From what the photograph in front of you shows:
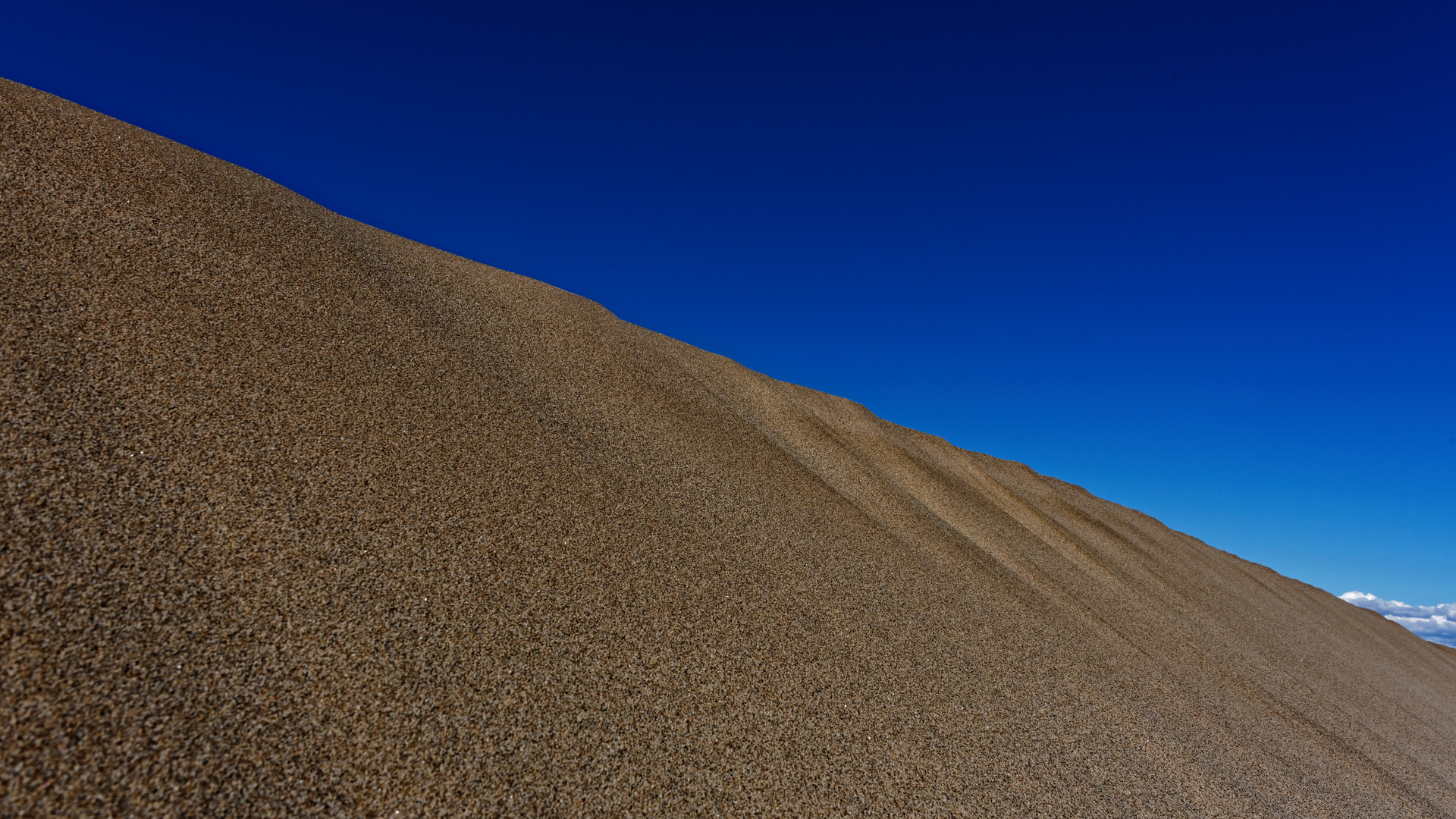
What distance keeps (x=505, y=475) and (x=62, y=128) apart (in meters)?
4.15

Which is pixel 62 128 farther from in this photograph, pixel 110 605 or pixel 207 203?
pixel 110 605

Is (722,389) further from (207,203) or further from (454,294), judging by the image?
(207,203)

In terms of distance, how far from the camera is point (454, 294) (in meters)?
5.57

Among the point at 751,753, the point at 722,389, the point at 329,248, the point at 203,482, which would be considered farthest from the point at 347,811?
the point at 722,389

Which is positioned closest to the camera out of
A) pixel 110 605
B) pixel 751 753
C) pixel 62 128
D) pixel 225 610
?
pixel 110 605

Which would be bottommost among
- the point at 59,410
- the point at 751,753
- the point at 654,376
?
the point at 751,753

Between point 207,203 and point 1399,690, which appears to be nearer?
point 207,203

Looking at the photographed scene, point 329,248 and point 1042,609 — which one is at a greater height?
point 329,248

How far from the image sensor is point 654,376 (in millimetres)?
6105

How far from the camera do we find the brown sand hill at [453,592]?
6.19 feet

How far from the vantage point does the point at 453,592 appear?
260cm

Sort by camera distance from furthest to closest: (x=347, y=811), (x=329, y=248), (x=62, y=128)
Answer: (x=329, y=248) < (x=62, y=128) < (x=347, y=811)

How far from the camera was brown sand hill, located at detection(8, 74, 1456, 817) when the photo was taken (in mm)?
1888

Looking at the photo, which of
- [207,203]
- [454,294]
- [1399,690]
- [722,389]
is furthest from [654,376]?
[1399,690]
